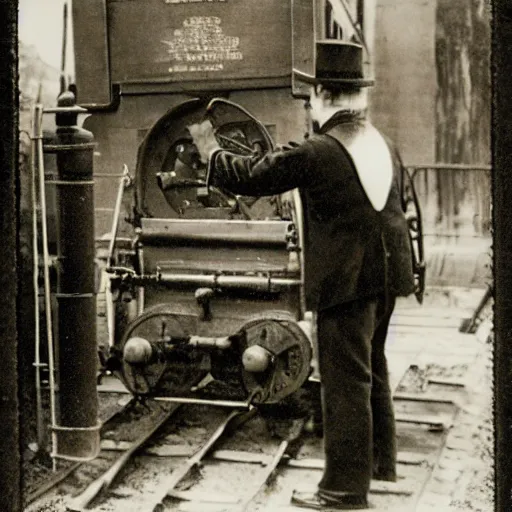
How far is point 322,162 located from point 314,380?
1123 mm

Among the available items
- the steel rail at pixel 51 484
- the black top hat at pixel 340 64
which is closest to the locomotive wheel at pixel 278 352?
the steel rail at pixel 51 484

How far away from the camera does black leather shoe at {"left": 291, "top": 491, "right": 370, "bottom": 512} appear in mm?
3109

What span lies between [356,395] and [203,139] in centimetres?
122

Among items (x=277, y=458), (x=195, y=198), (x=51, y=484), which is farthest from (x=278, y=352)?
(x=51, y=484)

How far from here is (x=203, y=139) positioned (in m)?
3.79

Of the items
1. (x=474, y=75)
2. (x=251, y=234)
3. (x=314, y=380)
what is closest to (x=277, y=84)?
(x=251, y=234)

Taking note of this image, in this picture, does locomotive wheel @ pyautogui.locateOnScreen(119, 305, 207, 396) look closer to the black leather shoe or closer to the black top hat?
the black leather shoe

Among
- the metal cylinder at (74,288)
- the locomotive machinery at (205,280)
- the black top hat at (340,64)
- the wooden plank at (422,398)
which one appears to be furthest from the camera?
the locomotive machinery at (205,280)

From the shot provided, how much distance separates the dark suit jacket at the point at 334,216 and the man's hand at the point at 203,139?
0.64m

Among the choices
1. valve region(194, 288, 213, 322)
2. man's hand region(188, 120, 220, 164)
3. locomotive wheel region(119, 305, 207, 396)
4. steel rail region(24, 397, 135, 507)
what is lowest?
steel rail region(24, 397, 135, 507)

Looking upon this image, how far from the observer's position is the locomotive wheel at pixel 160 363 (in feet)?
13.0

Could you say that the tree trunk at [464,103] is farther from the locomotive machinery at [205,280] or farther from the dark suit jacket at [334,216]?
the locomotive machinery at [205,280]

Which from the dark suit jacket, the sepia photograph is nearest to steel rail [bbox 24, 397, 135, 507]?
the sepia photograph

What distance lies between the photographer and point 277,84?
11.7ft
